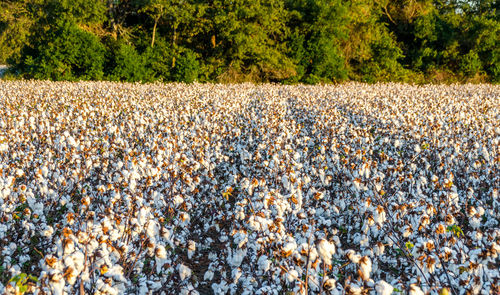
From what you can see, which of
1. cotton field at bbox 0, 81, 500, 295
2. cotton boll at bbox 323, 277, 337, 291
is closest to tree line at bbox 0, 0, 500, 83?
cotton field at bbox 0, 81, 500, 295

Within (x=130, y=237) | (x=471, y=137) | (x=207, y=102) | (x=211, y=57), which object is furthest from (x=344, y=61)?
(x=130, y=237)

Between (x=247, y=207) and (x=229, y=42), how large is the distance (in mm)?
27656

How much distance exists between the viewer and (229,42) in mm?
31859

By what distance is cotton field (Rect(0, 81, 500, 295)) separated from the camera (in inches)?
133

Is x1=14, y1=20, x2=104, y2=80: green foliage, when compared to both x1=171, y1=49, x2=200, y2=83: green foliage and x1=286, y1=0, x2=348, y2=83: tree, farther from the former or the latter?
x1=286, y1=0, x2=348, y2=83: tree

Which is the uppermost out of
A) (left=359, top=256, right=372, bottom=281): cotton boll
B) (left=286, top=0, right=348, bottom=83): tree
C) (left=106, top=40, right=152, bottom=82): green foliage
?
(left=359, top=256, right=372, bottom=281): cotton boll

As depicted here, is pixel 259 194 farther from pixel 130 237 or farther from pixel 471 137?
pixel 471 137

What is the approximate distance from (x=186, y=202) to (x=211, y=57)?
27662 mm

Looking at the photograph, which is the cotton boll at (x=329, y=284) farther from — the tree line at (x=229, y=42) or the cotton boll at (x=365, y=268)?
the tree line at (x=229, y=42)

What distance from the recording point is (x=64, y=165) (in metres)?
7.22

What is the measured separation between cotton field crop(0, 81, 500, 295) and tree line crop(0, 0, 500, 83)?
52.5ft

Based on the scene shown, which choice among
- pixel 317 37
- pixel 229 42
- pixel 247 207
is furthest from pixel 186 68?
pixel 247 207

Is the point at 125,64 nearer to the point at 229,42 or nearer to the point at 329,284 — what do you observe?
the point at 229,42

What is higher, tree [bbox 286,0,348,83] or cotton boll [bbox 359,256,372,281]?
cotton boll [bbox 359,256,372,281]
